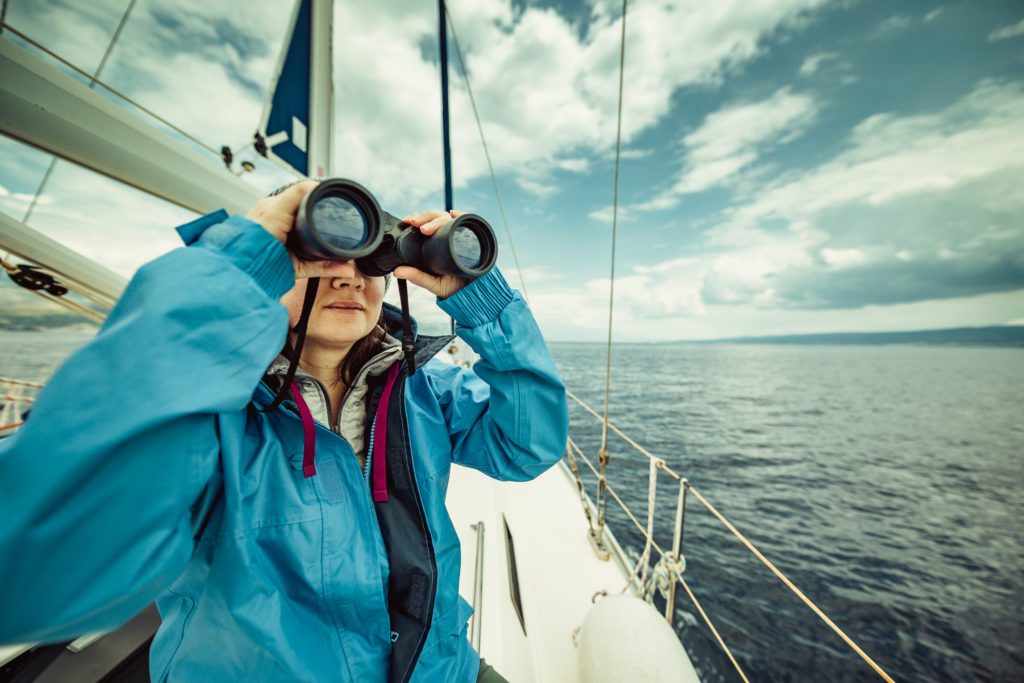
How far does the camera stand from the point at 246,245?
2.49 ft

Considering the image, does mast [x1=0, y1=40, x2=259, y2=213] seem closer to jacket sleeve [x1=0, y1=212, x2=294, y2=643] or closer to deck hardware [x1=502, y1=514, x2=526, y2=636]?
jacket sleeve [x1=0, y1=212, x2=294, y2=643]

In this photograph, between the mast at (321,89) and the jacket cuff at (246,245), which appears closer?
the jacket cuff at (246,245)

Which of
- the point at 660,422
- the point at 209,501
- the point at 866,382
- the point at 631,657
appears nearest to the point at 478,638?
the point at 631,657

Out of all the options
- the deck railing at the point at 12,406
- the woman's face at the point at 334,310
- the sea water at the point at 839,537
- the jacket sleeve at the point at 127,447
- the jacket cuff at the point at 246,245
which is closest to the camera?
the jacket sleeve at the point at 127,447

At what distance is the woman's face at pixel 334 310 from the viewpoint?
979mm

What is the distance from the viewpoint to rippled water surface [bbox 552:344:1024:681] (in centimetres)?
427

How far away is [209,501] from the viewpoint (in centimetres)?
77

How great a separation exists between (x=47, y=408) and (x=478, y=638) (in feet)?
4.77

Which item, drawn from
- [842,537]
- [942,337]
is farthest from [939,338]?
[842,537]

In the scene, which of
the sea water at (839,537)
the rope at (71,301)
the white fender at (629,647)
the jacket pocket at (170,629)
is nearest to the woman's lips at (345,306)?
the jacket pocket at (170,629)

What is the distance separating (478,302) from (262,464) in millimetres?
631

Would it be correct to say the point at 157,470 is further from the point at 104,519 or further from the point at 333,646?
the point at 333,646

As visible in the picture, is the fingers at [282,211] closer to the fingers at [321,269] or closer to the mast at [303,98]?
the fingers at [321,269]

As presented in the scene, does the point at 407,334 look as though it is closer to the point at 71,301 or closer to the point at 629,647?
the point at 629,647
